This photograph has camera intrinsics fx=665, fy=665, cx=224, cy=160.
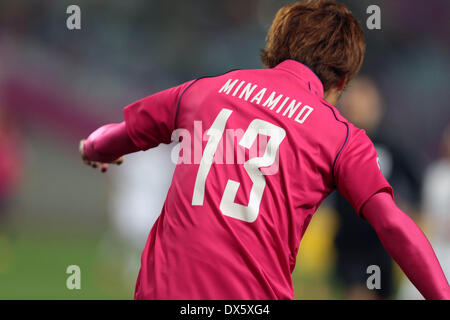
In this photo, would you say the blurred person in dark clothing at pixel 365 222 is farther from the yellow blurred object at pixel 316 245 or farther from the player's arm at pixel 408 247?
the player's arm at pixel 408 247

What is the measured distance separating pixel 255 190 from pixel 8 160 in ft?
17.5

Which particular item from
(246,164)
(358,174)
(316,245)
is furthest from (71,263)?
(358,174)

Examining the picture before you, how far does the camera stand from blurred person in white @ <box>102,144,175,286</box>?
603 centimetres

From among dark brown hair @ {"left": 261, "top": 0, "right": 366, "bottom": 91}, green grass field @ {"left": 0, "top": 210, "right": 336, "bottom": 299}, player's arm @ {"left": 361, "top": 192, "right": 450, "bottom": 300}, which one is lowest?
green grass field @ {"left": 0, "top": 210, "right": 336, "bottom": 299}

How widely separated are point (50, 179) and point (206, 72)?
2131 millimetres

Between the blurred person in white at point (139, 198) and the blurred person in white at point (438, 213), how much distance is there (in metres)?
2.29

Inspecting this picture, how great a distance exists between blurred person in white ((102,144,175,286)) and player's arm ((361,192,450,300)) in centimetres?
452

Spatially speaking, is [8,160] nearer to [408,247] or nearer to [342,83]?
[342,83]

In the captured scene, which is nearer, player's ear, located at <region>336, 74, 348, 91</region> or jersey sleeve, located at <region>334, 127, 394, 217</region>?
jersey sleeve, located at <region>334, 127, 394, 217</region>

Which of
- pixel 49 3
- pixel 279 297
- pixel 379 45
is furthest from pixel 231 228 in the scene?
pixel 49 3

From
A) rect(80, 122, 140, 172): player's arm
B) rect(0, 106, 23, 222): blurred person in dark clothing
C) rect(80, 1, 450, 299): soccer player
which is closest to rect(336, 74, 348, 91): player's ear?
rect(80, 1, 450, 299): soccer player

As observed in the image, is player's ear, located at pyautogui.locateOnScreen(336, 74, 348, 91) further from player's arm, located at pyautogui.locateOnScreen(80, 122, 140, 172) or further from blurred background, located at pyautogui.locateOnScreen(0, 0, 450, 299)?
blurred background, located at pyautogui.locateOnScreen(0, 0, 450, 299)

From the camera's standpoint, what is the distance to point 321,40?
1.79 m

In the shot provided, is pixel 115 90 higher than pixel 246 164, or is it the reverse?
pixel 246 164
